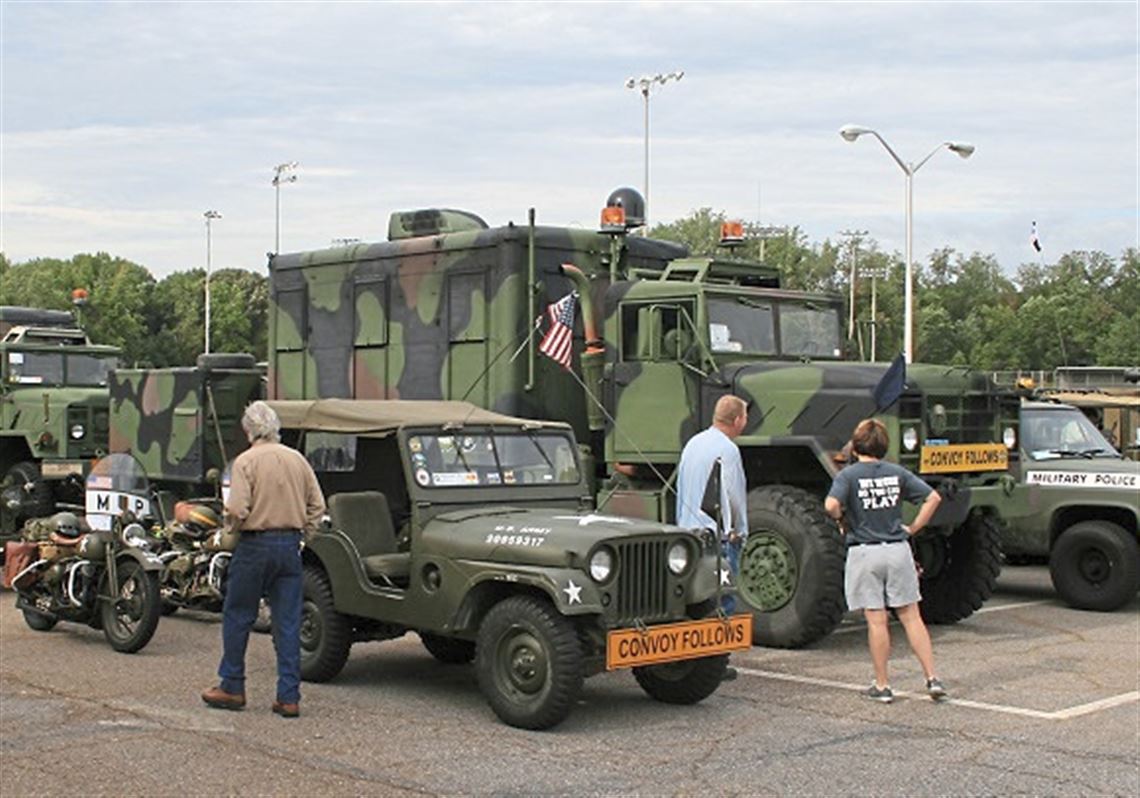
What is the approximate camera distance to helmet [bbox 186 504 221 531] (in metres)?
11.8

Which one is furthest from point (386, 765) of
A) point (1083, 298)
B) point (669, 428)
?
point (1083, 298)

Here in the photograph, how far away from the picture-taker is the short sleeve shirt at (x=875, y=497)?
9.13 m

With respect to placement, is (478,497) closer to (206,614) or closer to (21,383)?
(206,614)

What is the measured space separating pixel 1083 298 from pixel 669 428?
60.2 m

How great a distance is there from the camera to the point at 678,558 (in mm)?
8602

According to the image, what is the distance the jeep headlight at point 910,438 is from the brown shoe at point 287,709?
509 cm

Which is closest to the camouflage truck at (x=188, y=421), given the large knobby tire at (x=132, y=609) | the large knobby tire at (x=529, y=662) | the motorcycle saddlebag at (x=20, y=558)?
the motorcycle saddlebag at (x=20, y=558)

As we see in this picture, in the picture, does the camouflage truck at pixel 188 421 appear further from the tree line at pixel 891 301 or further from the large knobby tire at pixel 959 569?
the tree line at pixel 891 301

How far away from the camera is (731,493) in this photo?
9.59 meters

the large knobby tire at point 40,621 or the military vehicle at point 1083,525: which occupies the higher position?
the military vehicle at point 1083,525

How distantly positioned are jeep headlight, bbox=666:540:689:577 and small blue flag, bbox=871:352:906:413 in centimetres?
298

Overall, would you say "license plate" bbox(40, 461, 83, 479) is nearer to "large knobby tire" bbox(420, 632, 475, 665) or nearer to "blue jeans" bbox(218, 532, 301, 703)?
"large knobby tire" bbox(420, 632, 475, 665)

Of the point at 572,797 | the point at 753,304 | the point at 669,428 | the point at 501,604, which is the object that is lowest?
the point at 572,797

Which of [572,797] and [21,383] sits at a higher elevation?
[21,383]
